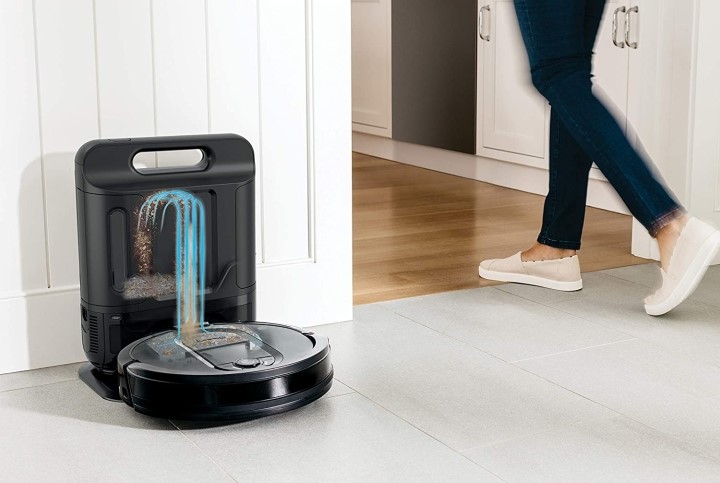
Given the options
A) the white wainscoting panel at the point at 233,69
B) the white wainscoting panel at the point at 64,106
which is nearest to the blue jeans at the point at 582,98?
the white wainscoting panel at the point at 233,69

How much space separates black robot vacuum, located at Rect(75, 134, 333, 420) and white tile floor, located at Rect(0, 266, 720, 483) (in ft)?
0.18

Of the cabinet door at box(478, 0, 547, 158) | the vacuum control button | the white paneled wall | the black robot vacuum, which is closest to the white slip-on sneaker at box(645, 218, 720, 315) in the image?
the white paneled wall

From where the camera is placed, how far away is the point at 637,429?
1.31 m

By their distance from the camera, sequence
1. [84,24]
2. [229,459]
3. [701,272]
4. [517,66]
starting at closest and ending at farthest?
1. [229,459]
2. [84,24]
3. [701,272]
4. [517,66]

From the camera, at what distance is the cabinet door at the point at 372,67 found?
382cm

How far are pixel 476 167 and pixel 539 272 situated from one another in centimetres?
143

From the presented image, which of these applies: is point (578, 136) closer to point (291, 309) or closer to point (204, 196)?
point (291, 309)

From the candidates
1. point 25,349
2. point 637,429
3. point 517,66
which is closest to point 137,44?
point 25,349

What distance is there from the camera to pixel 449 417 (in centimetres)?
136

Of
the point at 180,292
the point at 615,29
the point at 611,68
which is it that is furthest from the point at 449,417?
the point at 611,68

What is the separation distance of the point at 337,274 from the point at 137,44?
21.4 inches

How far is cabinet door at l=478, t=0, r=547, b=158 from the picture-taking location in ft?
10.1

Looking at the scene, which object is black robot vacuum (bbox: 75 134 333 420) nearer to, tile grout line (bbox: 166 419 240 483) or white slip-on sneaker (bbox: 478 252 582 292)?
tile grout line (bbox: 166 419 240 483)

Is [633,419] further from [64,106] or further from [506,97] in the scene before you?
[506,97]
